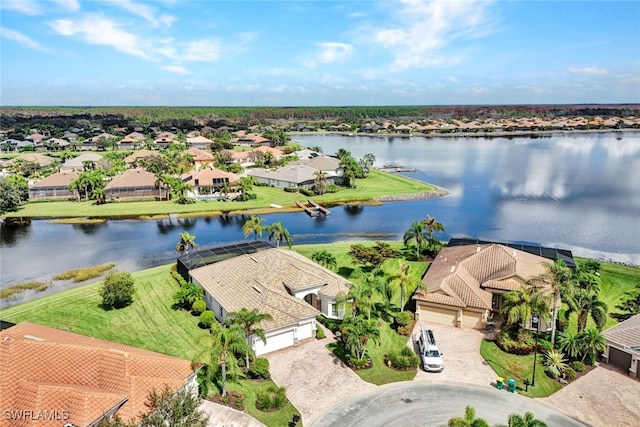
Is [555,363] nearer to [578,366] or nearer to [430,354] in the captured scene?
[578,366]

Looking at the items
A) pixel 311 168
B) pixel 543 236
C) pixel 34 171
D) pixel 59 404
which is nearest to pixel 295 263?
pixel 59 404

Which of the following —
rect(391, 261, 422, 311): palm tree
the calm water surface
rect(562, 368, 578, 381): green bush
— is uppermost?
rect(391, 261, 422, 311): palm tree

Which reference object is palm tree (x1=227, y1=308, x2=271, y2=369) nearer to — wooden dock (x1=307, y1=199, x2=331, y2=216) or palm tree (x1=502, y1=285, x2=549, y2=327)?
palm tree (x1=502, y1=285, x2=549, y2=327)

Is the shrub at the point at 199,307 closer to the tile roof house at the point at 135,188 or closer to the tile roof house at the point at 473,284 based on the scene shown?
the tile roof house at the point at 473,284

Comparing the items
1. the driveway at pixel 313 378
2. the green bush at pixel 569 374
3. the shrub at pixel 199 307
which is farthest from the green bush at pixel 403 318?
the shrub at pixel 199 307

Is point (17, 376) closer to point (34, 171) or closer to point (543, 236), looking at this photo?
point (543, 236)

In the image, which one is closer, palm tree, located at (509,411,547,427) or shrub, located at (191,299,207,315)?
palm tree, located at (509,411,547,427)

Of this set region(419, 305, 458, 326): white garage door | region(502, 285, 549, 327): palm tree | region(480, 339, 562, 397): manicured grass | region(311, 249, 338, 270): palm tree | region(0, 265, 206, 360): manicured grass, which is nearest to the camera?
region(480, 339, 562, 397): manicured grass

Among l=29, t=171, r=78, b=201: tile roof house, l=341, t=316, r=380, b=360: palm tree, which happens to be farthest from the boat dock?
l=29, t=171, r=78, b=201: tile roof house
